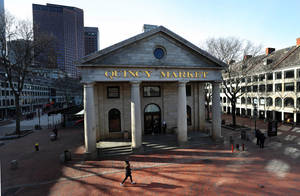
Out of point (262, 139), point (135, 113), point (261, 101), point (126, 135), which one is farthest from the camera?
point (261, 101)

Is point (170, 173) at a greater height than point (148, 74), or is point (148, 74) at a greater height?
point (148, 74)

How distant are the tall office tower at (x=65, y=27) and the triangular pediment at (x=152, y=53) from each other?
13279 centimetres

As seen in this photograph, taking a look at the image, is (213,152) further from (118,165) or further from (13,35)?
(13,35)

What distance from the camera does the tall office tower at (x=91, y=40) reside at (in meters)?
173

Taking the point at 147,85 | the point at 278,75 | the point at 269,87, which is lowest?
the point at 147,85

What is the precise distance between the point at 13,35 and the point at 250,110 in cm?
5114

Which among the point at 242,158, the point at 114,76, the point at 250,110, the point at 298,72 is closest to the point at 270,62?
the point at 298,72

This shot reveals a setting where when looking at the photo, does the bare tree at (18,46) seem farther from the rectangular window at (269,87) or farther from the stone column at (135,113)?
the rectangular window at (269,87)

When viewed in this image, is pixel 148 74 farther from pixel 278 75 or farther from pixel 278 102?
pixel 278 102

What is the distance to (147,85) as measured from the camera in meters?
19.2

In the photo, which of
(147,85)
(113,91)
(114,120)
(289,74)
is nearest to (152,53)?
(147,85)

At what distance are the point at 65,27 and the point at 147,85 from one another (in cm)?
16144

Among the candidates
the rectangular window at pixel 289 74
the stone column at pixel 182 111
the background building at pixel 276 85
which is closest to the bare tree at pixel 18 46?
the stone column at pixel 182 111

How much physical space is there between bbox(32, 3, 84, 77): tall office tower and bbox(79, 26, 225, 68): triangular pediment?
132790 millimetres
